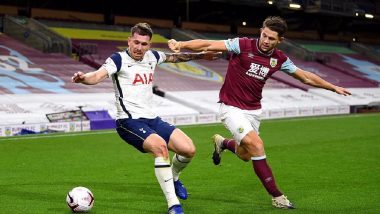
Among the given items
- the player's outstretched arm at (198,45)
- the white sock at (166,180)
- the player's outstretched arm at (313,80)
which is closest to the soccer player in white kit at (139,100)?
the white sock at (166,180)

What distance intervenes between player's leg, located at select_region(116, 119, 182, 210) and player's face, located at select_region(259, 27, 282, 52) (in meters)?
1.83

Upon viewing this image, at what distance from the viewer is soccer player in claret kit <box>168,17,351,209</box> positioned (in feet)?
23.9

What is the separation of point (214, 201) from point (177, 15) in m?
35.8

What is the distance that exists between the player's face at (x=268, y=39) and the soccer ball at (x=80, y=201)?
2912mm

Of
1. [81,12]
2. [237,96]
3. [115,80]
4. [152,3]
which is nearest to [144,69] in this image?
[115,80]

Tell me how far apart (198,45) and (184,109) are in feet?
54.9

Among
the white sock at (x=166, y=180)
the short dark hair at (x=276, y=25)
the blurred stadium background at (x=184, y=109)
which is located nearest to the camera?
the white sock at (x=166, y=180)

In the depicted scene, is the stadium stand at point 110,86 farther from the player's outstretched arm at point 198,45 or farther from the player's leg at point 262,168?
the player's leg at point 262,168

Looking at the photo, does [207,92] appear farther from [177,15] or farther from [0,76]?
[177,15]

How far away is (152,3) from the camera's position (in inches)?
1623

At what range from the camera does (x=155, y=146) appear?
6742mm

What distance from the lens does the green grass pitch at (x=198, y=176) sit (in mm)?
7297

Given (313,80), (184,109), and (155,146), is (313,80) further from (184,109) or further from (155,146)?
(184,109)

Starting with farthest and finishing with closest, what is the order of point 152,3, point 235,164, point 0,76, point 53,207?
point 152,3 < point 0,76 < point 235,164 < point 53,207
